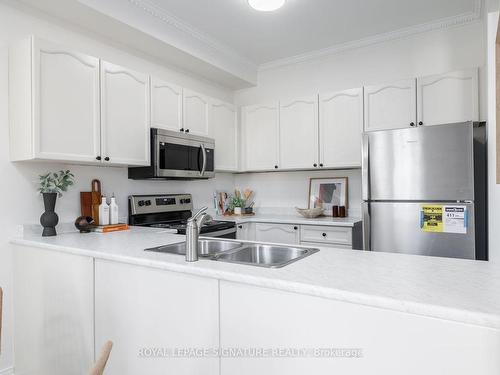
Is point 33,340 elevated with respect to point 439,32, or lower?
lower

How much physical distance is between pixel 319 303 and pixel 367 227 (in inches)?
66.1

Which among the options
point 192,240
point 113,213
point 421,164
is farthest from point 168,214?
point 421,164

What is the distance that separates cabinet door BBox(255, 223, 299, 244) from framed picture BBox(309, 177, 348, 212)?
1.82 ft

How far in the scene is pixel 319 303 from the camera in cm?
108

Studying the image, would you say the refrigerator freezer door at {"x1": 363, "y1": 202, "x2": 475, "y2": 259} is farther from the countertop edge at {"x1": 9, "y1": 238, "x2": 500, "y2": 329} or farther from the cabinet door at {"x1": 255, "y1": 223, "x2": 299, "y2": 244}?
the countertop edge at {"x1": 9, "y1": 238, "x2": 500, "y2": 329}

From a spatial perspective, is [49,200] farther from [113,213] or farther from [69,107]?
[69,107]

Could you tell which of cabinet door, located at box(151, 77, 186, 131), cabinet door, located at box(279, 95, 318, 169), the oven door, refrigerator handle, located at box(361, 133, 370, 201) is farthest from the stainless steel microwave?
refrigerator handle, located at box(361, 133, 370, 201)

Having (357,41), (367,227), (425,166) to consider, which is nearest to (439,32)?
(357,41)

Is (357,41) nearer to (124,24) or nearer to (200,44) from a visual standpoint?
(200,44)

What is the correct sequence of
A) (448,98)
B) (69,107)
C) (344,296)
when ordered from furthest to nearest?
(448,98) → (69,107) → (344,296)

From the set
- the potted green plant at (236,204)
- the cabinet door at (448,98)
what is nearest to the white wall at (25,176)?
the potted green plant at (236,204)

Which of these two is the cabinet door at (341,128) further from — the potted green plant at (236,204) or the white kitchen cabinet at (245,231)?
the potted green plant at (236,204)

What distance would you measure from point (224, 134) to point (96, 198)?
1.55 metres

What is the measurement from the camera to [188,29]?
306 centimetres
